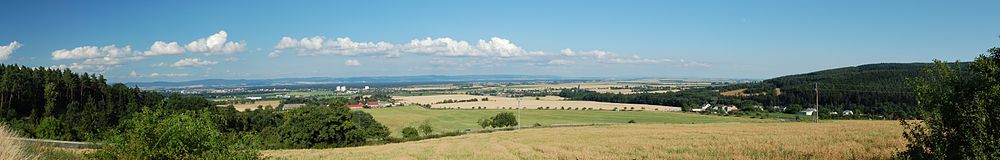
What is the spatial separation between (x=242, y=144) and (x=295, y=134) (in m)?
50.0

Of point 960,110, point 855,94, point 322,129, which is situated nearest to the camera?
point 960,110

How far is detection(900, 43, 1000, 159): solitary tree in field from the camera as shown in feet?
35.2

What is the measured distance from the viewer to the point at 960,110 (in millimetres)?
11086

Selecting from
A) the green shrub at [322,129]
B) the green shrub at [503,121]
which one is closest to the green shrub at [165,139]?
the green shrub at [322,129]

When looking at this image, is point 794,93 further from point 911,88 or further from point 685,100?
point 911,88

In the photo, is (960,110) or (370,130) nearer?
(960,110)

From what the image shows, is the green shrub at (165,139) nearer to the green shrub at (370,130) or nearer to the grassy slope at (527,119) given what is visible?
the green shrub at (370,130)

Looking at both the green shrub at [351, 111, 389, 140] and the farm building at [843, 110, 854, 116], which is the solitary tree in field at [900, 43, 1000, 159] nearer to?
the green shrub at [351, 111, 389, 140]

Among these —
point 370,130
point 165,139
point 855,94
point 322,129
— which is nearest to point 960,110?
point 165,139

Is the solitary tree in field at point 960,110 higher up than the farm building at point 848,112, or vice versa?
the solitary tree in field at point 960,110

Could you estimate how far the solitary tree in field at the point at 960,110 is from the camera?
10.7 meters

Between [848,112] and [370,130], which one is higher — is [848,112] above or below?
above

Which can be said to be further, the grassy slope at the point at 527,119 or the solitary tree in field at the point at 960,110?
the grassy slope at the point at 527,119

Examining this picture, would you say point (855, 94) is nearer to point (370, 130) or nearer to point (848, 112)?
point (848, 112)
